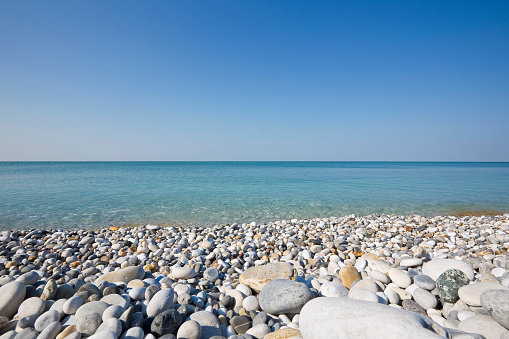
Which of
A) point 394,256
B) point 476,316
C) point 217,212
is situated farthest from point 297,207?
point 476,316

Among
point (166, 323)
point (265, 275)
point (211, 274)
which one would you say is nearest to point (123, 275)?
point (211, 274)

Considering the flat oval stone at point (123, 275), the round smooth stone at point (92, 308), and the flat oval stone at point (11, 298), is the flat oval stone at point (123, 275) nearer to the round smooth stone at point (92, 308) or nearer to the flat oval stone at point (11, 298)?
the flat oval stone at point (11, 298)

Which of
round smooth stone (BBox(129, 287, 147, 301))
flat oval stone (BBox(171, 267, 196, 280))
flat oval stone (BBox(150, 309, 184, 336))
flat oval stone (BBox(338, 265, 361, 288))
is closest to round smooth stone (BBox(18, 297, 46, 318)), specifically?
round smooth stone (BBox(129, 287, 147, 301))

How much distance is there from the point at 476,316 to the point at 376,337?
1.40 metres

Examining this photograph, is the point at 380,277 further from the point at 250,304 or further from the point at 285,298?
the point at 250,304

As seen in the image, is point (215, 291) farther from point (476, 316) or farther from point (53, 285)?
point (476, 316)

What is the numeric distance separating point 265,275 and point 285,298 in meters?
0.76

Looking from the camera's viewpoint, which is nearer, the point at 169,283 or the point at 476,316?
the point at 476,316

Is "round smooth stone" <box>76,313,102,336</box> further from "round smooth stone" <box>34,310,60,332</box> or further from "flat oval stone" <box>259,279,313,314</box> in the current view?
"flat oval stone" <box>259,279,313,314</box>

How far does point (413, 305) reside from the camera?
104 inches

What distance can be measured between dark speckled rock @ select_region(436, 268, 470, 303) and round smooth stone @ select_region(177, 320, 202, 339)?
282cm

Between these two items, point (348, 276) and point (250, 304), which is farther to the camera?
point (348, 276)


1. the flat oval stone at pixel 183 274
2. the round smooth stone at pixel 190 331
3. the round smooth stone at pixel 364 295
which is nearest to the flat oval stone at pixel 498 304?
the round smooth stone at pixel 364 295

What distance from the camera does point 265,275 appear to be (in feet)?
10.7
